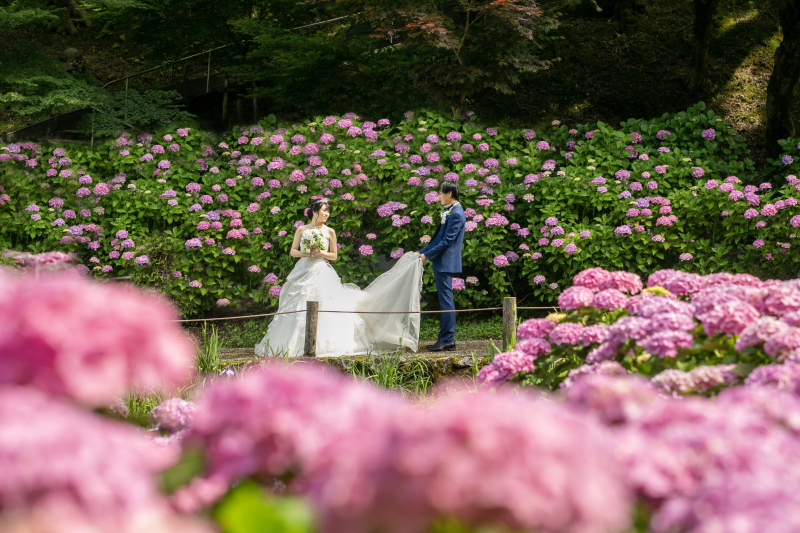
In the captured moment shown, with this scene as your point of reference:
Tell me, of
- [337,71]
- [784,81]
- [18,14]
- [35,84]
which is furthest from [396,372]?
[784,81]

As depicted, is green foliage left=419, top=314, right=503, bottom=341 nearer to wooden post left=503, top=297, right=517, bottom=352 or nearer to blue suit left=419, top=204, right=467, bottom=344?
blue suit left=419, top=204, right=467, bottom=344

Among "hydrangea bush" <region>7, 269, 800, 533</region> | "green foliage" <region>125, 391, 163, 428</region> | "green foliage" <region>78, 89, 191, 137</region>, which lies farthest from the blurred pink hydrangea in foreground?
"green foliage" <region>78, 89, 191, 137</region>

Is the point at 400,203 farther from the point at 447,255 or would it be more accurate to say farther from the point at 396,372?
the point at 396,372

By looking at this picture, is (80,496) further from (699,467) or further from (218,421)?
(699,467)

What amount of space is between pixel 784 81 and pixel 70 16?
49.3 feet

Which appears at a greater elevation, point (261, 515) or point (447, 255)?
point (261, 515)

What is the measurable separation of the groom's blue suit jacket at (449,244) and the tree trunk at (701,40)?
24.5ft

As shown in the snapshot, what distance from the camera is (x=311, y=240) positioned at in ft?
20.7

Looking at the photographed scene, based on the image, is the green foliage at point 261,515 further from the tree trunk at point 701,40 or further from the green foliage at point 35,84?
the tree trunk at point 701,40

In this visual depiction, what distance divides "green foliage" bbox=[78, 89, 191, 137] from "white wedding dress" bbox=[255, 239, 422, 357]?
4353 mm

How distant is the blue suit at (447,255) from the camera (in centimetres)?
586

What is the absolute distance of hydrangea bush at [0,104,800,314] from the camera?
744 centimetres

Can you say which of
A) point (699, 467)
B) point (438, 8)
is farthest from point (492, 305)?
point (699, 467)

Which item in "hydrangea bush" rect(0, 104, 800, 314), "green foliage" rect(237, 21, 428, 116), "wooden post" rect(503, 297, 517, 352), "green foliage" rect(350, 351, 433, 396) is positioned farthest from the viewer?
"green foliage" rect(237, 21, 428, 116)
